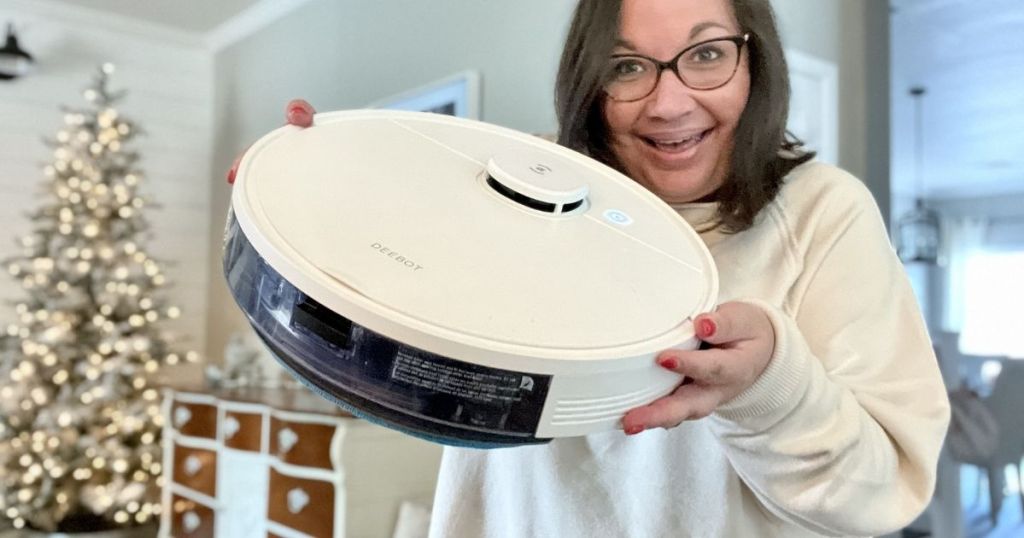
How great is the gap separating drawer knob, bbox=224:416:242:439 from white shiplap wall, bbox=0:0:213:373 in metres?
1.32

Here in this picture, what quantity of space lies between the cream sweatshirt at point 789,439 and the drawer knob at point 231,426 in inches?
72.0

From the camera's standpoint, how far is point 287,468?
6.91 ft

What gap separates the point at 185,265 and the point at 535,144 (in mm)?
3701

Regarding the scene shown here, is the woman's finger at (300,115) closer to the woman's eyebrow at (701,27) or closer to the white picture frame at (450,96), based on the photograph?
the woman's eyebrow at (701,27)

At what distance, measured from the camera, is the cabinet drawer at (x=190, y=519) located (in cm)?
262

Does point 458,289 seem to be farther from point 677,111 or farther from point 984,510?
point 984,510

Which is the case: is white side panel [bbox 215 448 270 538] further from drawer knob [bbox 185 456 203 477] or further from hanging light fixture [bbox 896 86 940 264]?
hanging light fixture [bbox 896 86 940 264]

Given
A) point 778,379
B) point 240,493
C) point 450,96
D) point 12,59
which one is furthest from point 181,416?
point 778,379

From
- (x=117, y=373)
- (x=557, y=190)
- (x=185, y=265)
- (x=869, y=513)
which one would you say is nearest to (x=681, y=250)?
(x=557, y=190)

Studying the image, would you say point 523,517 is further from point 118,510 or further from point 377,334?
point 118,510

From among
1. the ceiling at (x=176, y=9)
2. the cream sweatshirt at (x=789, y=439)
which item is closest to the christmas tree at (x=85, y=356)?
the ceiling at (x=176, y=9)

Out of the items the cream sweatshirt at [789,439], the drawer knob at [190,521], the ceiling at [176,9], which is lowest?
the drawer knob at [190,521]

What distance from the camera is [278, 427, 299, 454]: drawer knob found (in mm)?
2086

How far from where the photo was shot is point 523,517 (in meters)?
0.74
